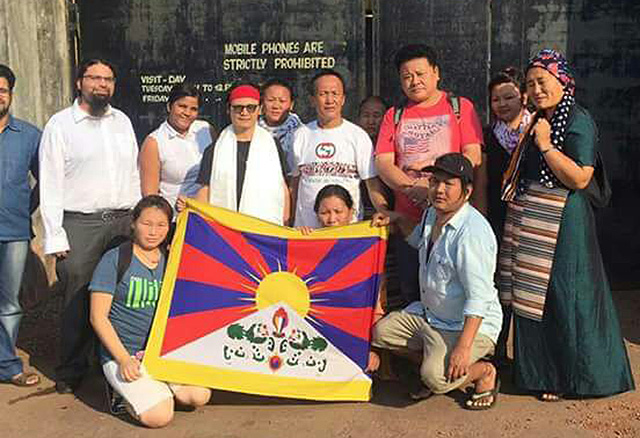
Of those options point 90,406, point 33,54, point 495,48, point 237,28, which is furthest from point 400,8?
point 90,406

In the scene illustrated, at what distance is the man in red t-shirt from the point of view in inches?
153

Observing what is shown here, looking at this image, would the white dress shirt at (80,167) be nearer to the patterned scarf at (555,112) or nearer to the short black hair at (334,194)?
the short black hair at (334,194)

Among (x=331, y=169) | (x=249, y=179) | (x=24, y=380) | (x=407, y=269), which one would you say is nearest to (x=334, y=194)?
(x=331, y=169)

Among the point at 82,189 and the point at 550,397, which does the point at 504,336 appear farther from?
the point at 82,189

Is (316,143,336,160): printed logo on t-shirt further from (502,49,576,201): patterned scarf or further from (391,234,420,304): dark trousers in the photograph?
(502,49,576,201): patterned scarf

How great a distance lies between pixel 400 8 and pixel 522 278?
288 centimetres

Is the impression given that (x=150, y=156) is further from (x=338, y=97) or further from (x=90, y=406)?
(x=90, y=406)

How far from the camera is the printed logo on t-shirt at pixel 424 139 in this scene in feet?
12.8

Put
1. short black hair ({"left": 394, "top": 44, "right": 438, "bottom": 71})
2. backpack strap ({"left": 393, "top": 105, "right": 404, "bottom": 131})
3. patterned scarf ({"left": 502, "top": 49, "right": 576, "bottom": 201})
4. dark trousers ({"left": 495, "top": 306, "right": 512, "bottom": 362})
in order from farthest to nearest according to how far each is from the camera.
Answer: dark trousers ({"left": 495, "top": 306, "right": 512, "bottom": 362}), backpack strap ({"left": 393, "top": 105, "right": 404, "bottom": 131}), short black hair ({"left": 394, "top": 44, "right": 438, "bottom": 71}), patterned scarf ({"left": 502, "top": 49, "right": 576, "bottom": 201})

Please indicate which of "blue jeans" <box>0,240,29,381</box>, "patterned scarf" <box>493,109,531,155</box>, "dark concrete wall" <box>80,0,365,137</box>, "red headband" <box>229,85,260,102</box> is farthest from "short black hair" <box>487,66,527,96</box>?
"blue jeans" <box>0,240,29,381</box>

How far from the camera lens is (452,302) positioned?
3605 mm

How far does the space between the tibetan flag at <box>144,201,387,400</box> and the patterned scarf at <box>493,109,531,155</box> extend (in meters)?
0.86

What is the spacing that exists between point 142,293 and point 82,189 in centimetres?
71

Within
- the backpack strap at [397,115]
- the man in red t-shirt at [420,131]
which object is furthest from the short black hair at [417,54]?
the backpack strap at [397,115]
